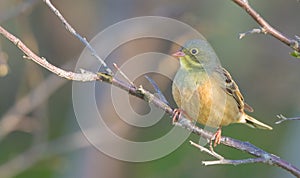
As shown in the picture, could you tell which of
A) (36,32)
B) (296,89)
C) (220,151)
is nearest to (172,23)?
(296,89)

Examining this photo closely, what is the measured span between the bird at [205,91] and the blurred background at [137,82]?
1697 mm

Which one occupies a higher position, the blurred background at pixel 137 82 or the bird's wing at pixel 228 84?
the blurred background at pixel 137 82

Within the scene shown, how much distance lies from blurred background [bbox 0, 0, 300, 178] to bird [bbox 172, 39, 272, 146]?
170 centimetres

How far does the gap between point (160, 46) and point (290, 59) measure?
126cm

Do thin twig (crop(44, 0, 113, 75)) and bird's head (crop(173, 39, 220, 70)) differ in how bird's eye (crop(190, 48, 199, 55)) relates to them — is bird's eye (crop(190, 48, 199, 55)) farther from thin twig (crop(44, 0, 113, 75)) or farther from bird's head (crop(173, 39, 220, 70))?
thin twig (crop(44, 0, 113, 75))

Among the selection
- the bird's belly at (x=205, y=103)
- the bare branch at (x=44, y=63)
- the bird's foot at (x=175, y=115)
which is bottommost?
the bird's foot at (x=175, y=115)

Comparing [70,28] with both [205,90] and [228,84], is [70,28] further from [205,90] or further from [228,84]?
[228,84]

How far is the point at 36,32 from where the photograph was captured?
25.0ft

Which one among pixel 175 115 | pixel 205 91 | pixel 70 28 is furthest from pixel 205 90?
pixel 70 28

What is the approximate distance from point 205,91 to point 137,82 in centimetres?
289

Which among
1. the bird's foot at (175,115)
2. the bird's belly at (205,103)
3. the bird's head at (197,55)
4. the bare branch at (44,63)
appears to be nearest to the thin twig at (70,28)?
the bare branch at (44,63)

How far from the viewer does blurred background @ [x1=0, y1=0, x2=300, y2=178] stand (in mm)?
5486

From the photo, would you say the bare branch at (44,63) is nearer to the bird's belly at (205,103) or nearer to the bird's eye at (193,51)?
the bird's belly at (205,103)

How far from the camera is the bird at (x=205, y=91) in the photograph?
2.88m
